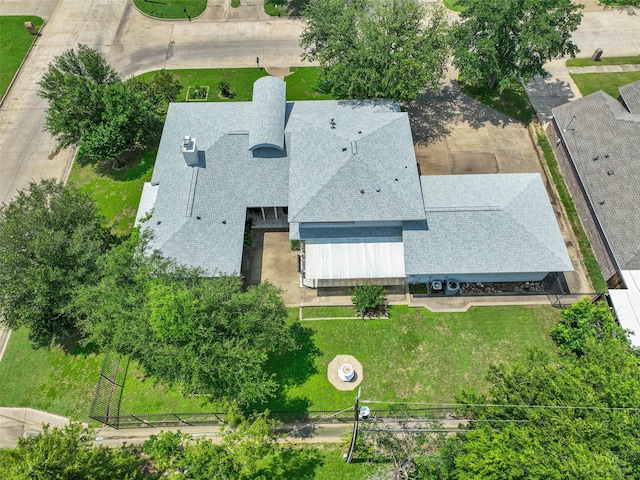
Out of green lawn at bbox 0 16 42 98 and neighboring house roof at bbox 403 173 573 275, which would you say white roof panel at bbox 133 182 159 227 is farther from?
green lawn at bbox 0 16 42 98

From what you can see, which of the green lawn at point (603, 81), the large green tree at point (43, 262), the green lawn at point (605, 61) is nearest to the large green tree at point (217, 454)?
the large green tree at point (43, 262)

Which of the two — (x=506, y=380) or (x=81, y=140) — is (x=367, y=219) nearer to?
(x=506, y=380)

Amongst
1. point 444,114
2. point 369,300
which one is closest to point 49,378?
point 369,300

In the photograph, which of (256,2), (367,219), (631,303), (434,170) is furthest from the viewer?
(256,2)

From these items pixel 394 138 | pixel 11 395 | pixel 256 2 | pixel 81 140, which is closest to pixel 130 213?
pixel 81 140

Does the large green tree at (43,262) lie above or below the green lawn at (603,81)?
below

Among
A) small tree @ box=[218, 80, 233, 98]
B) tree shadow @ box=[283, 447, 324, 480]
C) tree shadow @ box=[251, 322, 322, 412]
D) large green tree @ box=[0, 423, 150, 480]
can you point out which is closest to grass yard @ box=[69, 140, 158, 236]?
small tree @ box=[218, 80, 233, 98]

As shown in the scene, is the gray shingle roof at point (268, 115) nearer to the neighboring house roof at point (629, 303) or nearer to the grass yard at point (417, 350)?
the grass yard at point (417, 350)
